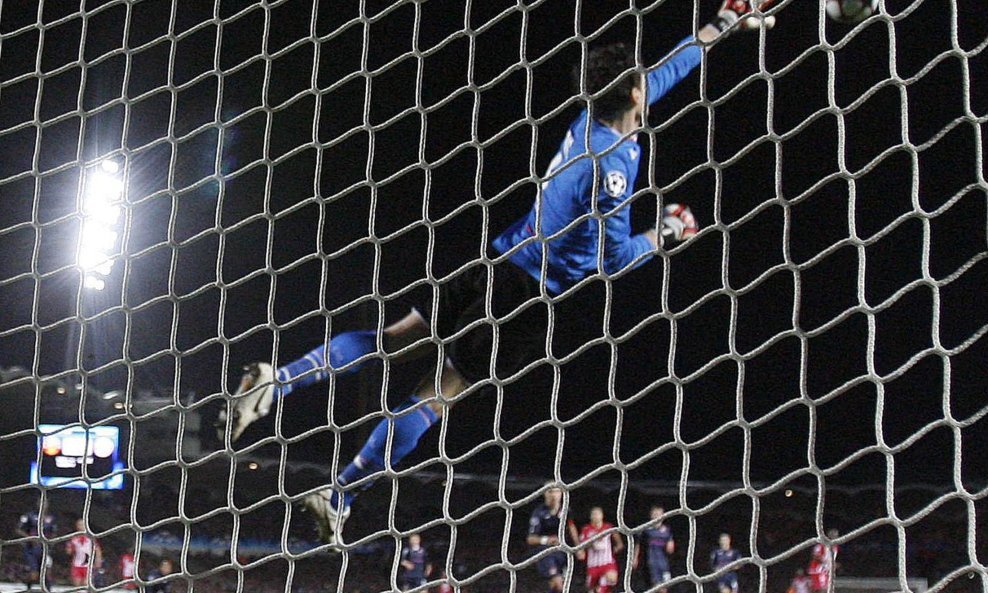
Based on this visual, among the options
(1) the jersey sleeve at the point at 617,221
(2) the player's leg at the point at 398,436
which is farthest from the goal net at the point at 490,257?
(1) the jersey sleeve at the point at 617,221

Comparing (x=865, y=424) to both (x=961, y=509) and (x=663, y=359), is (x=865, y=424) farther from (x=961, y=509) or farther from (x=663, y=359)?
(x=663, y=359)

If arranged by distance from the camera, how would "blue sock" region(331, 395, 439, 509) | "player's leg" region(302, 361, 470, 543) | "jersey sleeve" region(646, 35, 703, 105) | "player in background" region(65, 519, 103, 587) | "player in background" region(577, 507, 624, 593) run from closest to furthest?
"jersey sleeve" region(646, 35, 703, 105) < "player's leg" region(302, 361, 470, 543) < "blue sock" region(331, 395, 439, 509) < "player in background" region(577, 507, 624, 593) < "player in background" region(65, 519, 103, 587)

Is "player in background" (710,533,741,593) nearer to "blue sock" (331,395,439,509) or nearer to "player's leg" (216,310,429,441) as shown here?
"blue sock" (331,395,439,509)

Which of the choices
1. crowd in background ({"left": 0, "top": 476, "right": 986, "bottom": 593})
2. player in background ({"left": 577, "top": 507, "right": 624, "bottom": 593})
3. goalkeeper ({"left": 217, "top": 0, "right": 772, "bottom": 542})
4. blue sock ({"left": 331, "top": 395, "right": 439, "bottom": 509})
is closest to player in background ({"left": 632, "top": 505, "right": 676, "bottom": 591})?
crowd in background ({"left": 0, "top": 476, "right": 986, "bottom": 593})

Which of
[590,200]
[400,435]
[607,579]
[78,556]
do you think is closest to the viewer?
[590,200]

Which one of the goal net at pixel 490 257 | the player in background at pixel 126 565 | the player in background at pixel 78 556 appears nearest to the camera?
the goal net at pixel 490 257

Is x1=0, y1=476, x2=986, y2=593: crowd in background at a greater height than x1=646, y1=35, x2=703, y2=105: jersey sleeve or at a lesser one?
lesser

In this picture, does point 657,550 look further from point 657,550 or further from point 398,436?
point 398,436

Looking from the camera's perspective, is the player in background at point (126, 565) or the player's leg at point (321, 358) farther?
the player in background at point (126, 565)

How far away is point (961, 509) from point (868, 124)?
2279 millimetres

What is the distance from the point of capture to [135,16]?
4555 mm

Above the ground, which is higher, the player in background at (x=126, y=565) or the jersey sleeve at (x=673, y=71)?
the jersey sleeve at (x=673, y=71)

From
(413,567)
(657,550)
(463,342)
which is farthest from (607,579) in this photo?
(463,342)

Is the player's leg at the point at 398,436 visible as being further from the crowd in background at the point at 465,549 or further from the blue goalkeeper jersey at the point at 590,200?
the crowd in background at the point at 465,549
